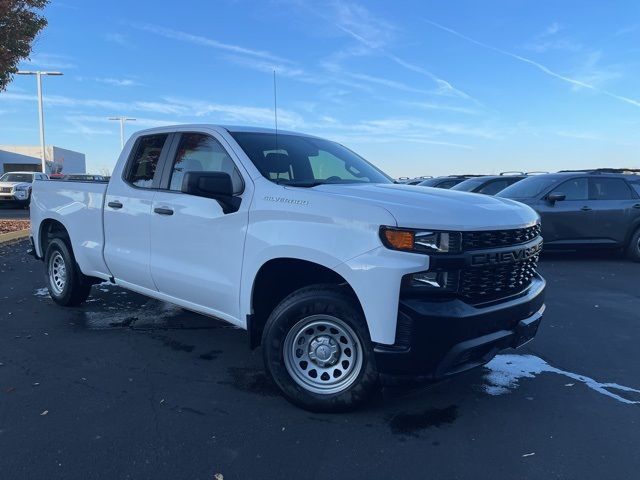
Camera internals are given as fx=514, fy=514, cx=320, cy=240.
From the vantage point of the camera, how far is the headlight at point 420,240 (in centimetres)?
297

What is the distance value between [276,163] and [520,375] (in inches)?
102

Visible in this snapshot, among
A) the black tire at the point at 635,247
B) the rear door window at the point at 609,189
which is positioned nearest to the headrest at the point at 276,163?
the rear door window at the point at 609,189

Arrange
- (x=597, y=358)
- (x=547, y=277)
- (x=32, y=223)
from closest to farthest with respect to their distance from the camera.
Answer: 1. (x=597, y=358)
2. (x=32, y=223)
3. (x=547, y=277)

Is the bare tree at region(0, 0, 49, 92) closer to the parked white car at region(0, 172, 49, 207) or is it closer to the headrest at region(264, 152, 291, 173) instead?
the headrest at region(264, 152, 291, 173)

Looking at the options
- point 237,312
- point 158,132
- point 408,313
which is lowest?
point 237,312

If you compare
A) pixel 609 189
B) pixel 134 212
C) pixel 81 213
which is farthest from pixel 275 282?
pixel 609 189

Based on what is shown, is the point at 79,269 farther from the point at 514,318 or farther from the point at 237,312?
the point at 514,318

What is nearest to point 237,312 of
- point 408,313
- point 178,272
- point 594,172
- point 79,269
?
point 178,272

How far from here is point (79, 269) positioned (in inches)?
225

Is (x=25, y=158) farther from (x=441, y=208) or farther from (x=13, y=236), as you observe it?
(x=441, y=208)

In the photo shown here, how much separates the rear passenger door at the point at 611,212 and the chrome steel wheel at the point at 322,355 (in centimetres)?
839

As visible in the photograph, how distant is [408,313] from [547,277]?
20.9 feet

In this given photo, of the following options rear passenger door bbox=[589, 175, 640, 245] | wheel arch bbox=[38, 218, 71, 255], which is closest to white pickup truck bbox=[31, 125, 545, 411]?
wheel arch bbox=[38, 218, 71, 255]

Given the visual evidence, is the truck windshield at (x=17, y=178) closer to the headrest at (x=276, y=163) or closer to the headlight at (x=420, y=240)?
the headrest at (x=276, y=163)
